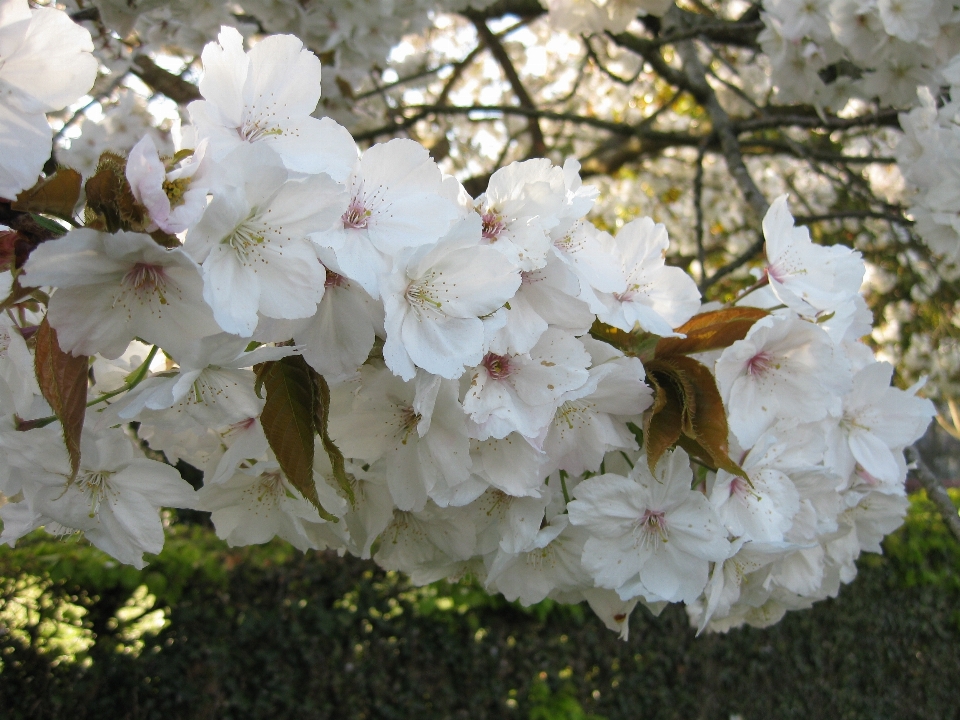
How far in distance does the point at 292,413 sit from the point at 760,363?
703mm

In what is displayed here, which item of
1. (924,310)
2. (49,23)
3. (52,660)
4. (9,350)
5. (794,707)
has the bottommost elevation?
(794,707)

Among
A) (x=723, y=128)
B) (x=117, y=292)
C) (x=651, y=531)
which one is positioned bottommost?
(x=651, y=531)

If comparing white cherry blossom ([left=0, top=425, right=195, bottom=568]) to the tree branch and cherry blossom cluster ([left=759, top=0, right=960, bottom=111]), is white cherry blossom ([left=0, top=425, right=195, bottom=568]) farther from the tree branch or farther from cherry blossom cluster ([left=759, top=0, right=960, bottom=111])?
cherry blossom cluster ([left=759, top=0, right=960, bottom=111])

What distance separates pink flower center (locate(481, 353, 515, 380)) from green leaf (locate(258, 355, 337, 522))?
23 cm

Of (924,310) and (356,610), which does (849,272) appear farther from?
(924,310)

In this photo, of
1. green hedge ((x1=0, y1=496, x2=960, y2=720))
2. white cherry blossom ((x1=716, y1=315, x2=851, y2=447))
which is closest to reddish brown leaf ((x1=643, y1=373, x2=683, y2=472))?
white cherry blossom ((x1=716, y1=315, x2=851, y2=447))

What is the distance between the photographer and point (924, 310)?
218 inches

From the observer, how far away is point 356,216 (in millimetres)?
803

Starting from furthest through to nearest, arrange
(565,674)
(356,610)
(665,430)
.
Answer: (565,674) < (356,610) < (665,430)

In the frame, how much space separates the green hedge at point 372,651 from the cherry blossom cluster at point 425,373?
8.67ft

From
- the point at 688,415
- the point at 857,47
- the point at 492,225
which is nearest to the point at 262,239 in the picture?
the point at 492,225

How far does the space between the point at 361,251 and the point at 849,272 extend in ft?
2.77

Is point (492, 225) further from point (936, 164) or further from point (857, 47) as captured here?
point (857, 47)

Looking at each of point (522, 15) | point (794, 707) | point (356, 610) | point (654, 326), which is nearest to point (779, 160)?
point (522, 15)
